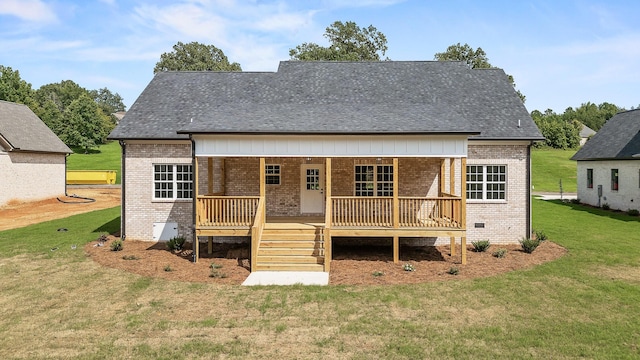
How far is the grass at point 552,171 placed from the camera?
1660 inches

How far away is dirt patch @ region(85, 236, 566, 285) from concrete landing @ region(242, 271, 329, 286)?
30 cm

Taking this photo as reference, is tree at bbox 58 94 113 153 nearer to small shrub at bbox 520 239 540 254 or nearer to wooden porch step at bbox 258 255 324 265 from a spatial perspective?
wooden porch step at bbox 258 255 324 265

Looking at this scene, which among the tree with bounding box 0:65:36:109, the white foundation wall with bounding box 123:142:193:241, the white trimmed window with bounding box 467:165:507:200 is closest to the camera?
the white trimmed window with bounding box 467:165:507:200

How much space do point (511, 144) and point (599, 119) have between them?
367ft

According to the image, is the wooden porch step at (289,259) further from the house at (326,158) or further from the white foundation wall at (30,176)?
the white foundation wall at (30,176)

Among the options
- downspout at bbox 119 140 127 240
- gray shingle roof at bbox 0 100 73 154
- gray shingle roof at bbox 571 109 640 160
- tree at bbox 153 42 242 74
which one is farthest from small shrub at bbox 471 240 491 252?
tree at bbox 153 42 242 74

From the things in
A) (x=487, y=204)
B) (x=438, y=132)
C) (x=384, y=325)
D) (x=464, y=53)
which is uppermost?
(x=464, y=53)

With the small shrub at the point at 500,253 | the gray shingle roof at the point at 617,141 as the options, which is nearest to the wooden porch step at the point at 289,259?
the small shrub at the point at 500,253

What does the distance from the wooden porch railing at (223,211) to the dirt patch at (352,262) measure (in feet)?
4.39

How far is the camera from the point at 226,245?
1570 centimetres

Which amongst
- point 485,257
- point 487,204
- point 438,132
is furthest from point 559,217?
point 438,132

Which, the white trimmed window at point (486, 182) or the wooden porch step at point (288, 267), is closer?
the wooden porch step at point (288, 267)

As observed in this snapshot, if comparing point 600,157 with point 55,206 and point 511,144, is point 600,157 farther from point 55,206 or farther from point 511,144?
point 55,206

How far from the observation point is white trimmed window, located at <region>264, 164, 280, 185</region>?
15992 mm
